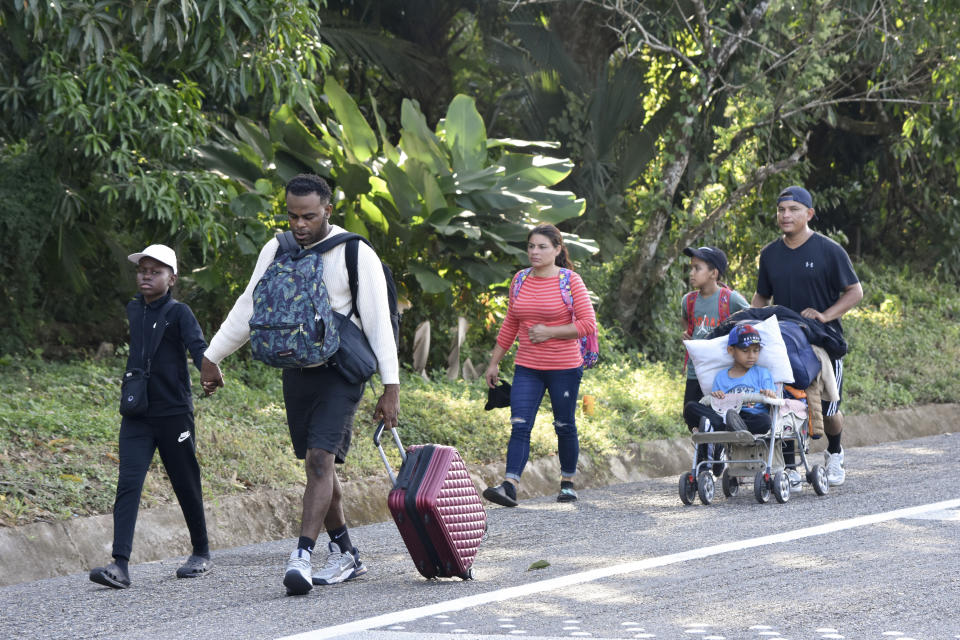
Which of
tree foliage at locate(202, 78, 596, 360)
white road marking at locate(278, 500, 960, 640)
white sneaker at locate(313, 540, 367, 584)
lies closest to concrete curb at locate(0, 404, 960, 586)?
white sneaker at locate(313, 540, 367, 584)

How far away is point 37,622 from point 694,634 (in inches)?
105

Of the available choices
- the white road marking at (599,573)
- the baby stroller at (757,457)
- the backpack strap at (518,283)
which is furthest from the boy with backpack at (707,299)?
the white road marking at (599,573)

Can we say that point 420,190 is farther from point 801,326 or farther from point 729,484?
point 729,484

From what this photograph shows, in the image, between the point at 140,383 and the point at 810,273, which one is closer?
the point at 140,383

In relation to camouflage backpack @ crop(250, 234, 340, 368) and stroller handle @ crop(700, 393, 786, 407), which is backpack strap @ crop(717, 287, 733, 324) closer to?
stroller handle @ crop(700, 393, 786, 407)

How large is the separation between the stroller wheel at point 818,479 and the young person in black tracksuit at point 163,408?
160 inches

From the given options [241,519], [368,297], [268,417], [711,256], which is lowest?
[241,519]

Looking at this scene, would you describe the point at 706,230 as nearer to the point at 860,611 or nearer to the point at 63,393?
the point at 63,393

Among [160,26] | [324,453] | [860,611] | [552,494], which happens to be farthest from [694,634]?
[160,26]

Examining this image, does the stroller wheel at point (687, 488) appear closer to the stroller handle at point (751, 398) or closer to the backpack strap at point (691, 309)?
the stroller handle at point (751, 398)

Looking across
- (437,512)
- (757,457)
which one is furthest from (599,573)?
(757,457)

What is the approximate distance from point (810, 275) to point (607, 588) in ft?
13.2

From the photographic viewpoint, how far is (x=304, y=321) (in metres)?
5.51

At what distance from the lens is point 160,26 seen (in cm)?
859
